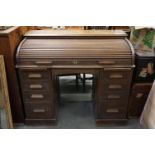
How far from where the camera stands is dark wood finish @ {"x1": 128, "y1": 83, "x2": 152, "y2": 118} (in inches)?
72.7

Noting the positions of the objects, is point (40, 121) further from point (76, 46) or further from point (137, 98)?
point (137, 98)

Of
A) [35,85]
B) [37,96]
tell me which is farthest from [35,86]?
[37,96]

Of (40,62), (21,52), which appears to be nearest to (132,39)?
(40,62)

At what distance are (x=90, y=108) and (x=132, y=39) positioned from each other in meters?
1.02

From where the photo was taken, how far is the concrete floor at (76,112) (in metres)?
1.95

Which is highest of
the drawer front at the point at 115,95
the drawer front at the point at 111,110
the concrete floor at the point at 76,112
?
the drawer front at the point at 115,95

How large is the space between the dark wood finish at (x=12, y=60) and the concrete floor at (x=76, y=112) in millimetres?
196

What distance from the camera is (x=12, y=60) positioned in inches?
62.7

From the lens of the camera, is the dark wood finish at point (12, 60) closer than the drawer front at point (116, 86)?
Yes

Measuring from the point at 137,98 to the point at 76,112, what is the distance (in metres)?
0.78

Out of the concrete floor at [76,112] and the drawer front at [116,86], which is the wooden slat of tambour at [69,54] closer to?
the drawer front at [116,86]

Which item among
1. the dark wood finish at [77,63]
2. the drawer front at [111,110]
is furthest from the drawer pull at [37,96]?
the drawer front at [111,110]
